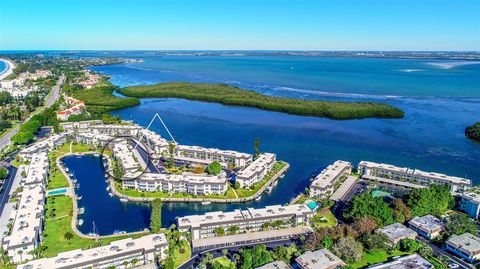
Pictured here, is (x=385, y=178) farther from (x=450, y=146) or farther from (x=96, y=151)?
(x=96, y=151)

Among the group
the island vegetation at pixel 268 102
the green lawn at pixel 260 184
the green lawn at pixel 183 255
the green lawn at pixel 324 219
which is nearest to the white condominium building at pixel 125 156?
the green lawn at pixel 260 184

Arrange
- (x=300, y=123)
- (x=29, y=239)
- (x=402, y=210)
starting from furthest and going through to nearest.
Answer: (x=300, y=123) < (x=402, y=210) < (x=29, y=239)

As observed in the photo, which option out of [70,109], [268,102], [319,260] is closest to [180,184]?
[319,260]

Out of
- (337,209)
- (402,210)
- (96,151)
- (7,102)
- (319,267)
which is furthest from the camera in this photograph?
(7,102)

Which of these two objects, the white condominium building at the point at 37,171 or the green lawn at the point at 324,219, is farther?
the white condominium building at the point at 37,171

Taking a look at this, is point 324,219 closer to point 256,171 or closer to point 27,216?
point 256,171

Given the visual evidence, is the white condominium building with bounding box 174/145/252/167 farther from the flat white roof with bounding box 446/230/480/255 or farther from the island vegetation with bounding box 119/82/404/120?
the island vegetation with bounding box 119/82/404/120

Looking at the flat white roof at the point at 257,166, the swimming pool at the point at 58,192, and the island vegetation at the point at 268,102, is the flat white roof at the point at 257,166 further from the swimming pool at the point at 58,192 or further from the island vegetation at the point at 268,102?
the island vegetation at the point at 268,102

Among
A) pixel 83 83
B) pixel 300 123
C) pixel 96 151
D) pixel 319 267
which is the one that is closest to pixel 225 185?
pixel 319 267
